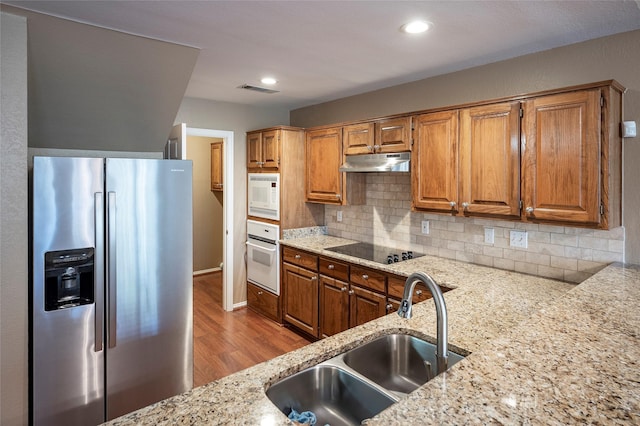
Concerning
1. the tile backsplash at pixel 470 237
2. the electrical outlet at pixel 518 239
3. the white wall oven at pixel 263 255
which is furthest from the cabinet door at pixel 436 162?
the white wall oven at pixel 263 255

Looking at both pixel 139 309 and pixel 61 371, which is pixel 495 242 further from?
pixel 61 371

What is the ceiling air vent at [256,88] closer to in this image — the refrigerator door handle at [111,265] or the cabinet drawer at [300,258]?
the cabinet drawer at [300,258]

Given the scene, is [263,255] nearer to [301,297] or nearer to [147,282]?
[301,297]

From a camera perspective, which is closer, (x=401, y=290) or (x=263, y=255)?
(x=401, y=290)

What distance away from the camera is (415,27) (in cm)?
222

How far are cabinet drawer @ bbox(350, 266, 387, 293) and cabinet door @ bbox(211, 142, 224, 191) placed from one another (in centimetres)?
348

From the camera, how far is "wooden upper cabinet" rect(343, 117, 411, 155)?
313cm

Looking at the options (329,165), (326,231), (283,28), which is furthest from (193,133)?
(283,28)

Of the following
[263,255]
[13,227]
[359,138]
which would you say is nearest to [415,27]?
[359,138]

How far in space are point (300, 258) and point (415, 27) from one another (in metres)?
2.39

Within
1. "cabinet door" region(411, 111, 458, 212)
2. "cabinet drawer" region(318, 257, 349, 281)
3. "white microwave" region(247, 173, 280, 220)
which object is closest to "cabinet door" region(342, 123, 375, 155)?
"cabinet door" region(411, 111, 458, 212)

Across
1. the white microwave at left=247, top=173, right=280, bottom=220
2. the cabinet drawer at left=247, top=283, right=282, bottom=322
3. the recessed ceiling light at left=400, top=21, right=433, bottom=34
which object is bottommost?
the cabinet drawer at left=247, top=283, right=282, bottom=322

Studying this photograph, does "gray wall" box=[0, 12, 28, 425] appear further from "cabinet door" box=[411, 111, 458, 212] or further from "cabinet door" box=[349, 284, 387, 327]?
"cabinet door" box=[411, 111, 458, 212]

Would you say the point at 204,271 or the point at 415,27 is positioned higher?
the point at 415,27
